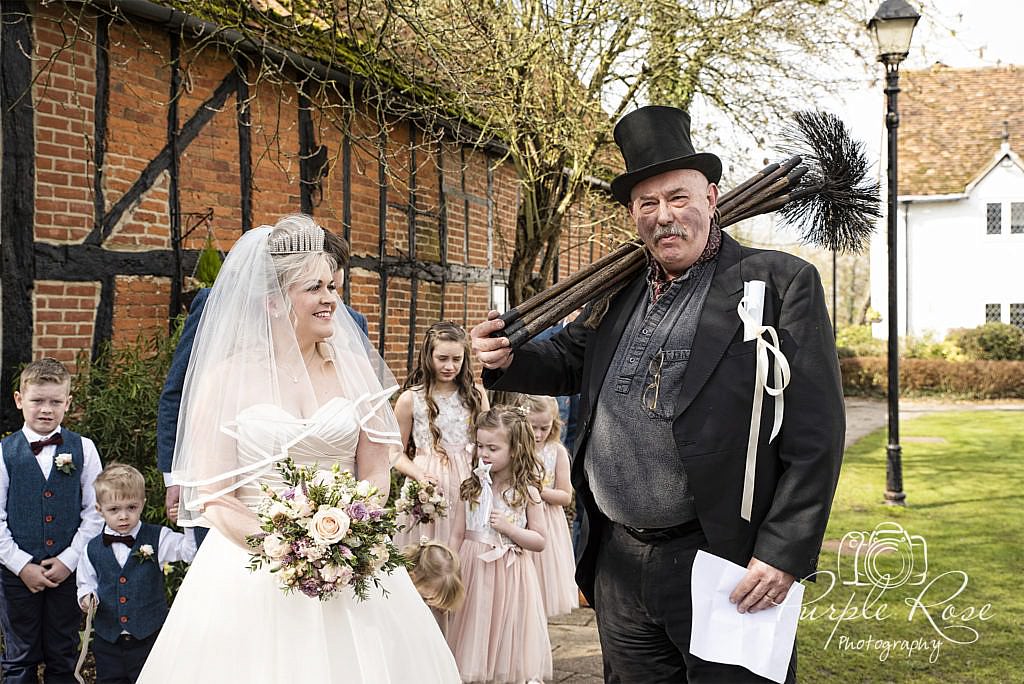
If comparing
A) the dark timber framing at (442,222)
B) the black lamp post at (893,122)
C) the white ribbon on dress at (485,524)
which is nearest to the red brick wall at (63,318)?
the white ribbon on dress at (485,524)

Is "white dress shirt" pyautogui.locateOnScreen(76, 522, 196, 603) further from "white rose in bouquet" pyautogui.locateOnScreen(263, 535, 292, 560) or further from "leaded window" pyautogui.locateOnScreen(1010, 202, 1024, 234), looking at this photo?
"leaded window" pyautogui.locateOnScreen(1010, 202, 1024, 234)

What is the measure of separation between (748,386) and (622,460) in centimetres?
45

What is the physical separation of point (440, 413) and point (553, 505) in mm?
980

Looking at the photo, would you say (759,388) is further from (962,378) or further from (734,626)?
(962,378)

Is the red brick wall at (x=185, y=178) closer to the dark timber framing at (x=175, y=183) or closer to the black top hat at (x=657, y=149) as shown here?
the dark timber framing at (x=175, y=183)

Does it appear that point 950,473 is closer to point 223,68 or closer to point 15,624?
point 223,68

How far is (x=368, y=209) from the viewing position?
8508 millimetres

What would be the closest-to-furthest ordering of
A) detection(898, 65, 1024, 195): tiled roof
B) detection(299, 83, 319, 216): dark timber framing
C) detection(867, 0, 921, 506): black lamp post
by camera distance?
detection(299, 83, 319, 216): dark timber framing
detection(867, 0, 921, 506): black lamp post
detection(898, 65, 1024, 195): tiled roof

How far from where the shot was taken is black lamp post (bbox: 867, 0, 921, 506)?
8984 millimetres

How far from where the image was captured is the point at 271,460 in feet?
10.1

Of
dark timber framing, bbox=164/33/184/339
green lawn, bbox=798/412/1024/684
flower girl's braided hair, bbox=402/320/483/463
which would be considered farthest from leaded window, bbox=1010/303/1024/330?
dark timber framing, bbox=164/33/184/339

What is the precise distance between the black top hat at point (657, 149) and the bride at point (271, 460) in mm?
1161

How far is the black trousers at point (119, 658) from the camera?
13.9 ft

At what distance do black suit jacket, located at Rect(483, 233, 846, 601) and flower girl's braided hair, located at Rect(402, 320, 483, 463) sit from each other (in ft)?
8.81
